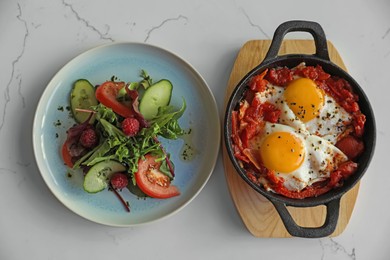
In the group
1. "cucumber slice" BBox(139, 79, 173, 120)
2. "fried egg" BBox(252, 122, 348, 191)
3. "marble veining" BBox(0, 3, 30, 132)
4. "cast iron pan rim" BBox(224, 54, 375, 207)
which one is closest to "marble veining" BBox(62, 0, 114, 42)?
"marble veining" BBox(0, 3, 30, 132)

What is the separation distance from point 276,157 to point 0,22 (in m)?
1.69

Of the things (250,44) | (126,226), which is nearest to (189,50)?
(250,44)

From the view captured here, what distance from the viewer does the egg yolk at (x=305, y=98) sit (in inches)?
102

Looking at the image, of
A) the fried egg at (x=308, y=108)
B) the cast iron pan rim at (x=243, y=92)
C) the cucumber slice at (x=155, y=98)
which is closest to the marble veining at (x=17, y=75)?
the cucumber slice at (x=155, y=98)

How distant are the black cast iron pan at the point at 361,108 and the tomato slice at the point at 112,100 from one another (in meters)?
0.53

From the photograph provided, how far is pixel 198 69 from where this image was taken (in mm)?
2879

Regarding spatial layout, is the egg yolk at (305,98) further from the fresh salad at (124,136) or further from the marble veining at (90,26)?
the marble veining at (90,26)

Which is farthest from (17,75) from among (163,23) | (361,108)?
(361,108)

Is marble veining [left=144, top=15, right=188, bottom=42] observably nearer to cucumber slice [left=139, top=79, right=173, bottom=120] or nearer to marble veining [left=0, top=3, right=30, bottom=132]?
cucumber slice [left=139, top=79, right=173, bottom=120]

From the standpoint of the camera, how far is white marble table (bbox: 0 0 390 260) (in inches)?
110

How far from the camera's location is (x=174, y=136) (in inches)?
104

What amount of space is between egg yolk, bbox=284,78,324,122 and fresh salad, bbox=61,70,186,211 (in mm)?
561

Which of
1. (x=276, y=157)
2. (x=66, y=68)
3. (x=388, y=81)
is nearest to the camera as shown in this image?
(x=276, y=157)

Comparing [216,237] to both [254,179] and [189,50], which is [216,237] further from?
[189,50]
